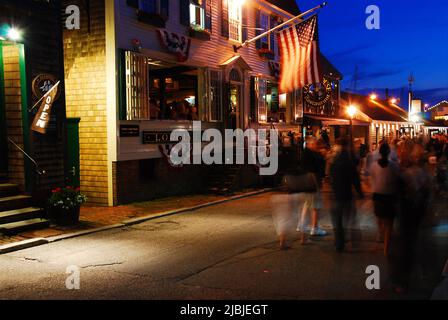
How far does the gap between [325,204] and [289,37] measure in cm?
745

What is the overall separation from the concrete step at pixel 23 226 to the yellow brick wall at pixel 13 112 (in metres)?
1.19

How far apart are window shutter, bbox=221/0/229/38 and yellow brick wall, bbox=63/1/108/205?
238 inches

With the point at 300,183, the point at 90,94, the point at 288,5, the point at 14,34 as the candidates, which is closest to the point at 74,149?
the point at 90,94

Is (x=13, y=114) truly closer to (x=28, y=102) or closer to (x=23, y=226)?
(x=28, y=102)

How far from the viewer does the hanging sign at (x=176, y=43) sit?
1502cm

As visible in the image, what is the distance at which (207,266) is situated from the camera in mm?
6953

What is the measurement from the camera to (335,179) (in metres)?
7.52

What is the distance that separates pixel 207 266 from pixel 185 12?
11324 mm

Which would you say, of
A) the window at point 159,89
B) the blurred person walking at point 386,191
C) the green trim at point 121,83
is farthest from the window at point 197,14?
the blurred person walking at point 386,191

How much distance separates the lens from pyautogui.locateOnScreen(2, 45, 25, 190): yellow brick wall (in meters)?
10.6

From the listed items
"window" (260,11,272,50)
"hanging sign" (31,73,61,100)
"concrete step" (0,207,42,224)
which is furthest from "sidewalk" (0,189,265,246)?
"window" (260,11,272,50)

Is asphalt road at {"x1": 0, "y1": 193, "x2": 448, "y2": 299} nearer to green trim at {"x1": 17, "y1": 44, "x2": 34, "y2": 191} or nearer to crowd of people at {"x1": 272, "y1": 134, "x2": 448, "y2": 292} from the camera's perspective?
crowd of people at {"x1": 272, "y1": 134, "x2": 448, "y2": 292}
